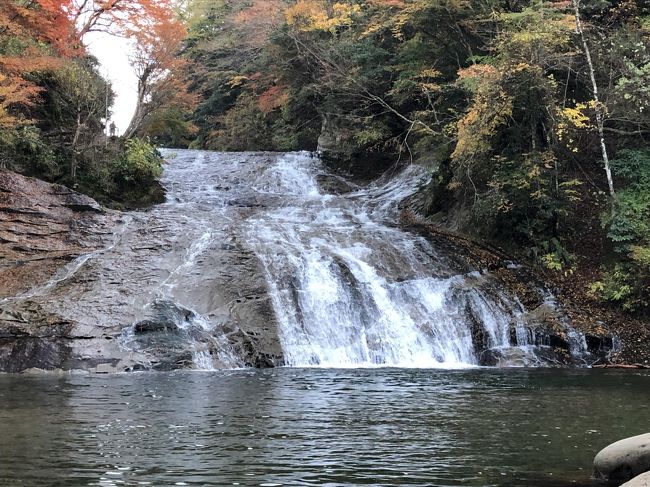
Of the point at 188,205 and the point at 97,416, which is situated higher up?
the point at 188,205

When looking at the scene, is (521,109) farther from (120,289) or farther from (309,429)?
(309,429)

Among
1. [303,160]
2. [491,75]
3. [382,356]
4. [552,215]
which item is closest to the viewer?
[382,356]

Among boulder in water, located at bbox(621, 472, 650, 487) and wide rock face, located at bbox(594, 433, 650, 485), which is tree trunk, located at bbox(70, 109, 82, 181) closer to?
wide rock face, located at bbox(594, 433, 650, 485)

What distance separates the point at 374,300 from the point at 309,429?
8034 millimetres

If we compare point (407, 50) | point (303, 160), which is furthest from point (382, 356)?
point (303, 160)

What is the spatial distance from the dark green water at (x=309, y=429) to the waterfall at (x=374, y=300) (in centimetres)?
→ 264

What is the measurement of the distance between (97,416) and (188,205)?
15.3 metres

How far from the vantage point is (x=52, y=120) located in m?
20.3

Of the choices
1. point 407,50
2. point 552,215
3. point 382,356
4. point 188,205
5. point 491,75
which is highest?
point 407,50

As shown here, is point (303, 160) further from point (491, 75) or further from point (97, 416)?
point (97, 416)

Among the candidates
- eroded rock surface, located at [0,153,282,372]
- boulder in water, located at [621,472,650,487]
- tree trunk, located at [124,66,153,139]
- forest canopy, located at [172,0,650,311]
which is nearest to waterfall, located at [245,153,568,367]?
eroded rock surface, located at [0,153,282,372]

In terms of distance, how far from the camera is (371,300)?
1473 cm

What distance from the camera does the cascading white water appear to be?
13.5 metres

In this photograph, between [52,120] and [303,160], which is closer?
[52,120]
